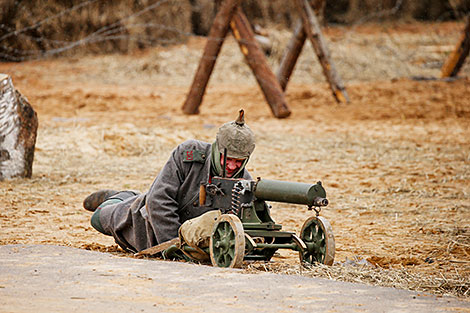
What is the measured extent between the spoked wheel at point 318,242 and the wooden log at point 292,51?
31.8 ft

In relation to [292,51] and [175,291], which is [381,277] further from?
[292,51]

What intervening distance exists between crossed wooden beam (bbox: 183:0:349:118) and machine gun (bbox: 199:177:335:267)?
8315 mm

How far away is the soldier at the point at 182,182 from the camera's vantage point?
14.6 feet

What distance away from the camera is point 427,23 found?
→ 23.8m

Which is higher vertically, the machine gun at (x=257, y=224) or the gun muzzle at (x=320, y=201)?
the gun muzzle at (x=320, y=201)

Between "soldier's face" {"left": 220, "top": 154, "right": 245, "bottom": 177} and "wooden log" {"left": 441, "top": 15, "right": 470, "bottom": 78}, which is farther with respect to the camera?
"wooden log" {"left": 441, "top": 15, "right": 470, "bottom": 78}

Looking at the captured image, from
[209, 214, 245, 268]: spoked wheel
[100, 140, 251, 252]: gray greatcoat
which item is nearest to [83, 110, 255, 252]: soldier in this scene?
[100, 140, 251, 252]: gray greatcoat

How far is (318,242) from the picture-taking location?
4.40 meters

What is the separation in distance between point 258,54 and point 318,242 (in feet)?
28.3

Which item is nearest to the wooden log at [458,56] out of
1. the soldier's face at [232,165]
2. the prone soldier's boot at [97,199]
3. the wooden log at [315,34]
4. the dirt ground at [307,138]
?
the dirt ground at [307,138]

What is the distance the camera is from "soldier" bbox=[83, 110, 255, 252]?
446 centimetres

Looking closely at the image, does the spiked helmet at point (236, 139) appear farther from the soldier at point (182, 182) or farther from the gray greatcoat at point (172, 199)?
the gray greatcoat at point (172, 199)

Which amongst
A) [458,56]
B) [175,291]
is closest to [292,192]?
[175,291]

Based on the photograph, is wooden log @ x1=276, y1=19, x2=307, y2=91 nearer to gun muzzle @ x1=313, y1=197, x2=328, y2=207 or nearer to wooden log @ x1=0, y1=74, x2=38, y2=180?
wooden log @ x1=0, y1=74, x2=38, y2=180
